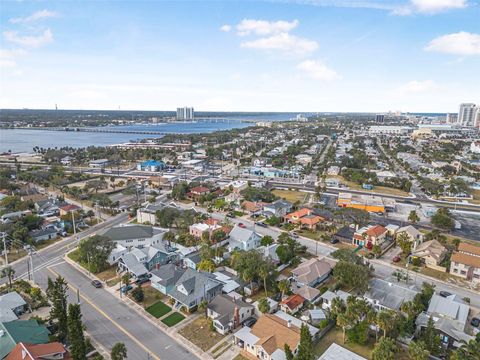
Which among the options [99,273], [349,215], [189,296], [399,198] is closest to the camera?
[189,296]

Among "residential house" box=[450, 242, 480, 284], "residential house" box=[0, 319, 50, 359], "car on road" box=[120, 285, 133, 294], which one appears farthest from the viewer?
"residential house" box=[450, 242, 480, 284]

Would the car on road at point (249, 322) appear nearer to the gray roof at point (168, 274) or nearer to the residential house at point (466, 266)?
the gray roof at point (168, 274)

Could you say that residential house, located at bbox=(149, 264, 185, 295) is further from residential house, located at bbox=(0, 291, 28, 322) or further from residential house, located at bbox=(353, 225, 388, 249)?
residential house, located at bbox=(353, 225, 388, 249)

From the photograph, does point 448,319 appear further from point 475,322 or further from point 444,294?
point 444,294

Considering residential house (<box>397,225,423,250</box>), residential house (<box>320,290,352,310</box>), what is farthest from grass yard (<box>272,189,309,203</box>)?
residential house (<box>320,290,352,310</box>)

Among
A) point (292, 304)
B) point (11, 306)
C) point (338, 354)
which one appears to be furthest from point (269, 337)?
point (11, 306)

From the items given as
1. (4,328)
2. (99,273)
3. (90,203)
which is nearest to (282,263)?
(99,273)

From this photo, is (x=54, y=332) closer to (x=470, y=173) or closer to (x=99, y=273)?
(x=99, y=273)
